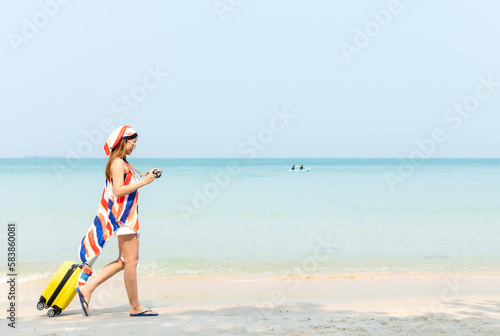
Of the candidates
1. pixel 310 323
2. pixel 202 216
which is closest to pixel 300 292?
pixel 310 323

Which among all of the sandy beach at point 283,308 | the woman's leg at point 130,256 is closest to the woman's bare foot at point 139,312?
the sandy beach at point 283,308

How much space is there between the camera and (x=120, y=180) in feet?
13.9

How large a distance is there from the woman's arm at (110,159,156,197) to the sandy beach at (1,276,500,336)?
103 cm

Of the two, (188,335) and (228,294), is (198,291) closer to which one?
(228,294)

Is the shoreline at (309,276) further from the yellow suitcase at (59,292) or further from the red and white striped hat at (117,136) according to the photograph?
the red and white striped hat at (117,136)

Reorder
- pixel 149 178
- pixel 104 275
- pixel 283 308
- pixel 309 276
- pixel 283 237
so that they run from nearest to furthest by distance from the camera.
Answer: pixel 149 178, pixel 104 275, pixel 283 308, pixel 309 276, pixel 283 237

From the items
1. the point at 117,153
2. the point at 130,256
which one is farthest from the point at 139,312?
→ the point at 117,153

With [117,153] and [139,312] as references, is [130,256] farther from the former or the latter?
[117,153]

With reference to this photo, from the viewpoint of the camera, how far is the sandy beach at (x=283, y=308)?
412 cm

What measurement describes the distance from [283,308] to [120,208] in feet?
6.16

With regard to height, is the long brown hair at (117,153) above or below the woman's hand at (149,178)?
above

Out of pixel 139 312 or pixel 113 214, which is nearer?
pixel 113 214

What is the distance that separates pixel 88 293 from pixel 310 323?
1825mm

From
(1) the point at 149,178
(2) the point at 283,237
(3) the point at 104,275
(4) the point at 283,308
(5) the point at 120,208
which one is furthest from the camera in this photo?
(2) the point at 283,237
